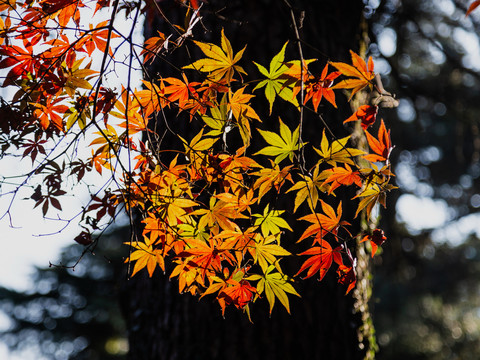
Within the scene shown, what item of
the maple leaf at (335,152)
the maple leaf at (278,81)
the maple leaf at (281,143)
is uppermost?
the maple leaf at (278,81)

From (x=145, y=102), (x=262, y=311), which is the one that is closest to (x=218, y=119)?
(x=145, y=102)

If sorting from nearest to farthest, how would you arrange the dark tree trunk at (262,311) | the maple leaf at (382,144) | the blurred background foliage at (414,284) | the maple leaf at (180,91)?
the maple leaf at (382,144), the maple leaf at (180,91), the dark tree trunk at (262,311), the blurred background foliage at (414,284)

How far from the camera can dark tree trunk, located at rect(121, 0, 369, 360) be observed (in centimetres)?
131

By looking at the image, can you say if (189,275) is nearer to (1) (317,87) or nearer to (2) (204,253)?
(2) (204,253)

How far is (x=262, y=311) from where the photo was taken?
132 cm

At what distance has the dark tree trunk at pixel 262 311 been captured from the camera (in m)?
1.31

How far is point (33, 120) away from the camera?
83cm

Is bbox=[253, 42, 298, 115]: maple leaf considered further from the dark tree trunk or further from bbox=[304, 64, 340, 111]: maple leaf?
the dark tree trunk

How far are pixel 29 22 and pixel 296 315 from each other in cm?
107

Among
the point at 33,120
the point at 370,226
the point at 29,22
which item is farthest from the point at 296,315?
the point at 29,22

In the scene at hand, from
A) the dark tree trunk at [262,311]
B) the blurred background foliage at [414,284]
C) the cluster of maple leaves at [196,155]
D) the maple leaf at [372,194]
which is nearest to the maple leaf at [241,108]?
→ the cluster of maple leaves at [196,155]

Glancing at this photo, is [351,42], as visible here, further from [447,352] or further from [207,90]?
[447,352]

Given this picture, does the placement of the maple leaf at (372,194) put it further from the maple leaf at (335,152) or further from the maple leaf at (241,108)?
the maple leaf at (241,108)

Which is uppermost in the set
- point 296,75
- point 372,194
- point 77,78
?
point 77,78
